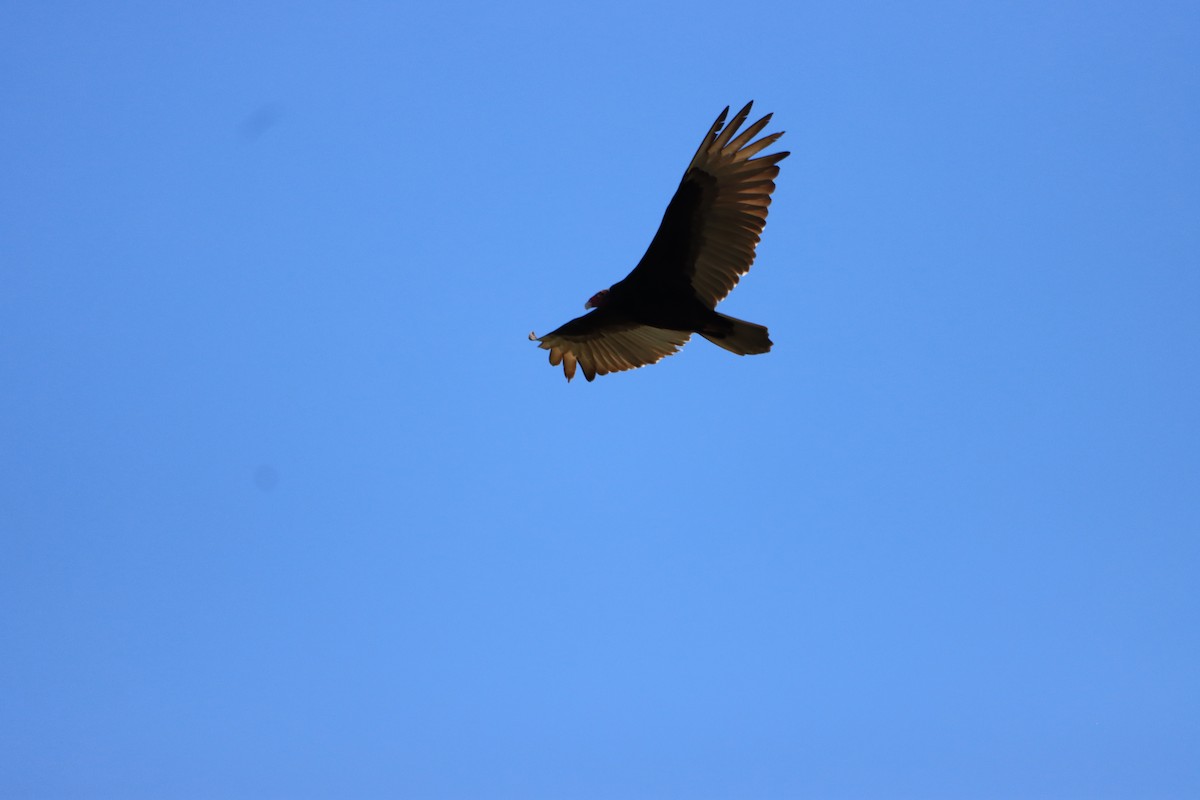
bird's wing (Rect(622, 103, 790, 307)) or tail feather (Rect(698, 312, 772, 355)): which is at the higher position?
bird's wing (Rect(622, 103, 790, 307))

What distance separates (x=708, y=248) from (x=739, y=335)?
34.8 inches

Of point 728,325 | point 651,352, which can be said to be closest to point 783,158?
point 728,325

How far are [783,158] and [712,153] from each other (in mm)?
664

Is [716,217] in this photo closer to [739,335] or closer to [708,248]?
[708,248]

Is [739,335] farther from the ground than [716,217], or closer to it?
closer to it

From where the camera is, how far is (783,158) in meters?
11.8

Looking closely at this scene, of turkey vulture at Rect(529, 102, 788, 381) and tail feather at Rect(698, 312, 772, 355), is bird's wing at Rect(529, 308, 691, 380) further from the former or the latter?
tail feather at Rect(698, 312, 772, 355)

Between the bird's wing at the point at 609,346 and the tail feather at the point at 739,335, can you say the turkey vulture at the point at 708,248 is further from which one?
the bird's wing at the point at 609,346

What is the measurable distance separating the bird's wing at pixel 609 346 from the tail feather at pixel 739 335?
0.92 metres

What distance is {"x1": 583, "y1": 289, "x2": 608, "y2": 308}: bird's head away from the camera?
486 inches

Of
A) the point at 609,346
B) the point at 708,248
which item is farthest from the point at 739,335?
the point at 609,346

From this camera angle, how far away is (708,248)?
12.0 meters

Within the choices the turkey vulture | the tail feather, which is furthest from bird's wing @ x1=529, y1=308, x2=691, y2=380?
the tail feather

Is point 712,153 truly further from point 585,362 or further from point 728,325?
point 585,362
